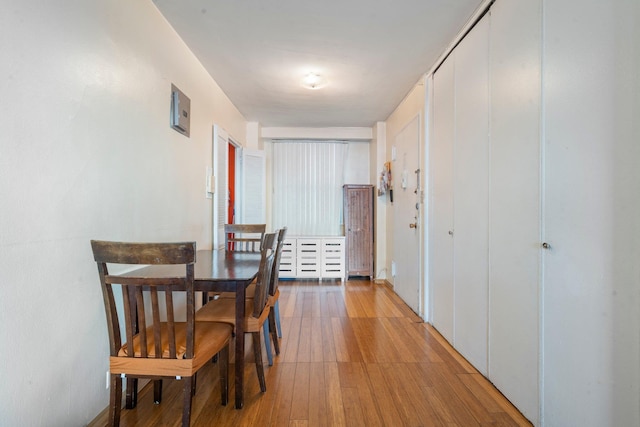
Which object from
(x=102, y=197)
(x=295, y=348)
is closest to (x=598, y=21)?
(x=102, y=197)

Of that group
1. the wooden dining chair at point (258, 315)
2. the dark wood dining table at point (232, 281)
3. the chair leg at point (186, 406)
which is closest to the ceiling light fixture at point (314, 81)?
the wooden dining chair at point (258, 315)

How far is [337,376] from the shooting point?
1.91 meters

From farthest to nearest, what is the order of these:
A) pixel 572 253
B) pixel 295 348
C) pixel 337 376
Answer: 1. pixel 295 348
2. pixel 337 376
3. pixel 572 253

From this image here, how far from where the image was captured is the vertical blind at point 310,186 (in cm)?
491

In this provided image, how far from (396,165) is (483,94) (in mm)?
1967

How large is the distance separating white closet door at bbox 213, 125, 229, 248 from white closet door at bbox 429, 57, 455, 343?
218 centimetres

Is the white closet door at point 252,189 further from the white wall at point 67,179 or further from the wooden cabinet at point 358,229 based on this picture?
the white wall at point 67,179

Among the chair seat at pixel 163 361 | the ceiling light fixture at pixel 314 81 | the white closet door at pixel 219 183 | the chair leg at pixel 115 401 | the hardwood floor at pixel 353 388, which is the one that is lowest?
the hardwood floor at pixel 353 388

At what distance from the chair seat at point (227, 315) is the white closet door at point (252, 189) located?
228 cm

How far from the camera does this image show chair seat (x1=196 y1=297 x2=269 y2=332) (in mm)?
1708

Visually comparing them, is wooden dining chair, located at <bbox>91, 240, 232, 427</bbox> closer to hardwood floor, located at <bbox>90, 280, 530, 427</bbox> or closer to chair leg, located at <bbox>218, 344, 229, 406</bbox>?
chair leg, located at <bbox>218, 344, 229, 406</bbox>

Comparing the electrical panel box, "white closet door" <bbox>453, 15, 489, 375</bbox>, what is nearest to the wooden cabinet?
"white closet door" <bbox>453, 15, 489, 375</bbox>

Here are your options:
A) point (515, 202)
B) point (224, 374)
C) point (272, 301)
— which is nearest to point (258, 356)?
point (224, 374)

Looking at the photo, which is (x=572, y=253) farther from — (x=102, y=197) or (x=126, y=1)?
(x=126, y=1)
